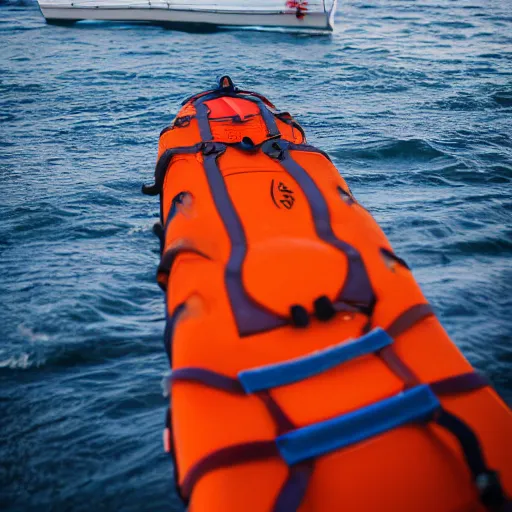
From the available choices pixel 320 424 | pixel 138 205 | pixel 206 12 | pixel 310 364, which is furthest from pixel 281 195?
pixel 206 12

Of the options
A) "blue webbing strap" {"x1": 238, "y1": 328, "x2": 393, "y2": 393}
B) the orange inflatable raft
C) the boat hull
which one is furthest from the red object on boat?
"blue webbing strap" {"x1": 238, "y1": 328, "x2": 393, "y2": 393}

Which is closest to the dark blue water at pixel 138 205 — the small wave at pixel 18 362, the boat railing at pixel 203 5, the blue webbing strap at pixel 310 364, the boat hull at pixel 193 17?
the small wave at pixel 18 362

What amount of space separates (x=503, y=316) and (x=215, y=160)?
6.63 ft

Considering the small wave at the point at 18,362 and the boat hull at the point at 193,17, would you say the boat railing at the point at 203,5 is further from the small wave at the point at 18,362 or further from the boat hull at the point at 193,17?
the small wave at the point at 18,362

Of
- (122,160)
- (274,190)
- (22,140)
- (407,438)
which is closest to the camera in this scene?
(407,438)

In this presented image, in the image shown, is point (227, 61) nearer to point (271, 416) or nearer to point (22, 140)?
point (22, 140)

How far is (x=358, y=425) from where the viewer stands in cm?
162

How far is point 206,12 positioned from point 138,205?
8967 millimetres

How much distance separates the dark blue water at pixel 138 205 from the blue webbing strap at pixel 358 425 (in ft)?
3.11

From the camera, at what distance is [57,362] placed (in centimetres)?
290

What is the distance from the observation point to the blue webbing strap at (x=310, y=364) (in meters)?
1.77

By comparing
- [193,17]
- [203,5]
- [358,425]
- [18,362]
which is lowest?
[18,362]

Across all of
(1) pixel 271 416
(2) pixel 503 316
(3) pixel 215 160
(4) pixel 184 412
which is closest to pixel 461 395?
(1) pixel 271 416

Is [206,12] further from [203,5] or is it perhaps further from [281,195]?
[281,195]
